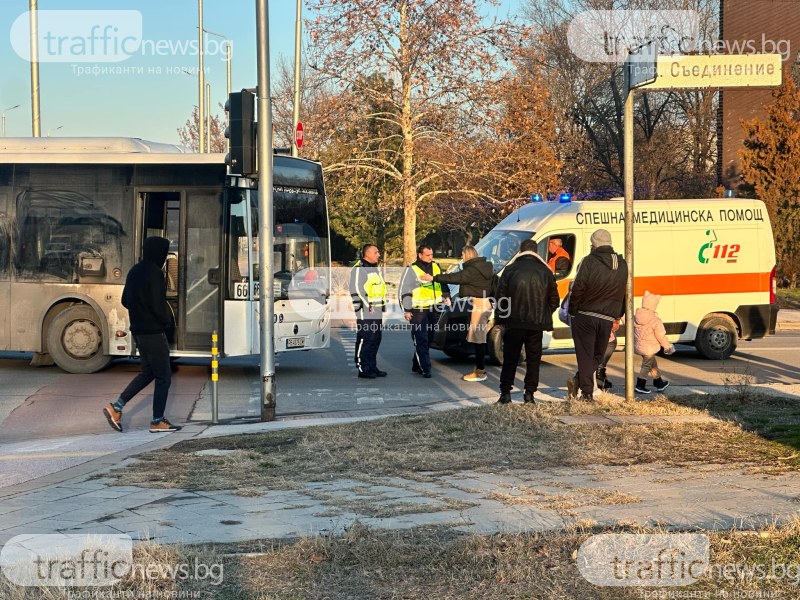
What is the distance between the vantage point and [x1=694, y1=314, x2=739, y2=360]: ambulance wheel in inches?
634

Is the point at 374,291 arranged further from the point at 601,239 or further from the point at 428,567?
the point at 428,567

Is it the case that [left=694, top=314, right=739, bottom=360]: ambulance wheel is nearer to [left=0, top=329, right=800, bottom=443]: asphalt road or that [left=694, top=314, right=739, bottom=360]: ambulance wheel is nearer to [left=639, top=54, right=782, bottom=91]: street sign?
[left=0, top=329, right=800, bottom=443]: asphalt road

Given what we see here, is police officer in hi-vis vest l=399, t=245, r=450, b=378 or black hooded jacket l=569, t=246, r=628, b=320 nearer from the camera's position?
black hooded jacket l=569, t=246, r=628, b=320

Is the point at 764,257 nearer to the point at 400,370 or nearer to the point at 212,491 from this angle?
the point at 400,370

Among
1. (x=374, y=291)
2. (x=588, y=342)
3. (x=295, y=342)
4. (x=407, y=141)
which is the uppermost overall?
(x=407, y=141)

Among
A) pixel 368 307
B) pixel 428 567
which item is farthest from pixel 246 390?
pixel 428 567

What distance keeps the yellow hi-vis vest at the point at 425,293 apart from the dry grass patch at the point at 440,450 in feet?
14.5

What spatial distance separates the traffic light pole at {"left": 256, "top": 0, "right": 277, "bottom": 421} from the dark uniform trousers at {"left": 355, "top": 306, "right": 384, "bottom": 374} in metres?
3.50

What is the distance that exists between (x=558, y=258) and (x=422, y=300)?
8.35ft

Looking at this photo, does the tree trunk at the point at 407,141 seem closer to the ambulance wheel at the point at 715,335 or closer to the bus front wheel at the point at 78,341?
the ambulance wheel at the point at 715,335

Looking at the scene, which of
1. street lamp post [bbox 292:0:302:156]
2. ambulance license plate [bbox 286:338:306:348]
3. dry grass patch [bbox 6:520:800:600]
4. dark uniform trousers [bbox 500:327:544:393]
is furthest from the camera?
street lamp post [bbox 292:0:302:156]

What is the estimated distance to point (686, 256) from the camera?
16.0 meters

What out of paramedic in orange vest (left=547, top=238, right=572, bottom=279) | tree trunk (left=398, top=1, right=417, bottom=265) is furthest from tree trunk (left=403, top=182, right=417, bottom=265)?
paramedic in orange vest (left=547, top=238, right=572, bottom=279)

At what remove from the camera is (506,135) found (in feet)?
92.8
